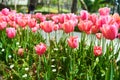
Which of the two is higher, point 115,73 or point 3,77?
point 115,73

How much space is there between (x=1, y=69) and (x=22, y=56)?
0.33 meters

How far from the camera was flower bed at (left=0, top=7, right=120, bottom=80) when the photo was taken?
355 centimetres

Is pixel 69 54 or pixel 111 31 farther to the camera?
pixel 69 54

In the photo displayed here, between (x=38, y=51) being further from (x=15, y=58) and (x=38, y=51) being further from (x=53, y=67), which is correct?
(x=15, y=58)

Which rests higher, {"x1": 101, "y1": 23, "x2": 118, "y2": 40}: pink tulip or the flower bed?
{"x1": 101, "y1": 23, "x2": 118, "y2": 40}: pink tulip

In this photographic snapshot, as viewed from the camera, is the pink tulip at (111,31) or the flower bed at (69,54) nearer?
the pink tulip at (111,31)

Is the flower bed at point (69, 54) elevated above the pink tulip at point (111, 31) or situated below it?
below

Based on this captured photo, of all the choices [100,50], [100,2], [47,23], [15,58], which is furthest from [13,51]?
[100,2]

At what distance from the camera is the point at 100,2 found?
182 feet

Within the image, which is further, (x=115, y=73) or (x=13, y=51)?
(x=13, y=51)

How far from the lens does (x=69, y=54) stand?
159 inches

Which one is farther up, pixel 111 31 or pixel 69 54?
pixel 111 31

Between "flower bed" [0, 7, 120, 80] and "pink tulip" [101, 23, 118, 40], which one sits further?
"flower bed" [0, 7, 120, 80]

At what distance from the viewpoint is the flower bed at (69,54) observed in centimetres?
355
